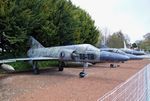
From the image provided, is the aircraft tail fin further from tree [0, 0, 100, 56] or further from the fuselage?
the fuselage

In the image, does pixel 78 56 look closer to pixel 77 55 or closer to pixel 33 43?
pixel 77 55

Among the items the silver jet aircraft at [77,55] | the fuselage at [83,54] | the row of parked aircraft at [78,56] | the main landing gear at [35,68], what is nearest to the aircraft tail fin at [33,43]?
the silver jet aircraft at [77,55]

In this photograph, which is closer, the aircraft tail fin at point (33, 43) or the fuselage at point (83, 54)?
the fuselage at point (83, 54)

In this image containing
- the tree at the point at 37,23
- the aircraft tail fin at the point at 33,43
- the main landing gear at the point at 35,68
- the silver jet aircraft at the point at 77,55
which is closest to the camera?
the silver jet aircraft at the point at 77,55

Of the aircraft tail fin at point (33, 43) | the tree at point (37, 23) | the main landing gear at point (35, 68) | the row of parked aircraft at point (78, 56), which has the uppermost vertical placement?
the tree at point (37, 23)

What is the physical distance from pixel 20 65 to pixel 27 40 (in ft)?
6.84

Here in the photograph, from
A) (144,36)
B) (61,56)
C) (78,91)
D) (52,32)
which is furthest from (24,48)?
(144,36)

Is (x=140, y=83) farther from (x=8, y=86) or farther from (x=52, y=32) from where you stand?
(x=52, y=32)

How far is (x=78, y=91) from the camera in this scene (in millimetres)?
11648

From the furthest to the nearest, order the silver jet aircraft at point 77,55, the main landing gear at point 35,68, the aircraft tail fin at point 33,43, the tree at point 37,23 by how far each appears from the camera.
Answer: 1. the aircraft tail fin at point 33,43
2. the tree at point 37,23
3. the main landing gear at point 35,68
4. the silver jet aircraft at point 77,55

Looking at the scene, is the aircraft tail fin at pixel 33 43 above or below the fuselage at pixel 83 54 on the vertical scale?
above

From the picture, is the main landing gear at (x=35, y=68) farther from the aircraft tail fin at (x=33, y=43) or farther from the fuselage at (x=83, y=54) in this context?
the aircraft tail fin at (x=33, y=43)

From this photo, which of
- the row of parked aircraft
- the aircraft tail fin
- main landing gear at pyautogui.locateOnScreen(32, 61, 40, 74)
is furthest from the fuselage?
the aircraft tail fin

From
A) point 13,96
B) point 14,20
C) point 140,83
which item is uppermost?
point 14,20
